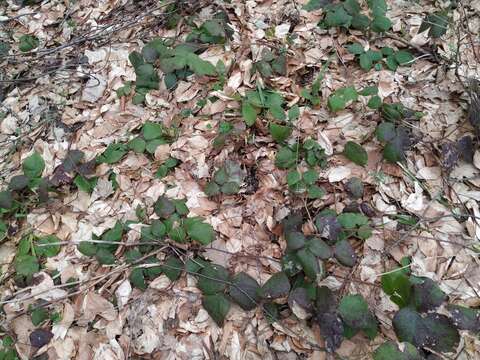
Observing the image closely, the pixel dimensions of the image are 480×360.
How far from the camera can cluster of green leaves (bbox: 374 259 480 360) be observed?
134 centimetres

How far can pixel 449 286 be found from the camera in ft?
5.04

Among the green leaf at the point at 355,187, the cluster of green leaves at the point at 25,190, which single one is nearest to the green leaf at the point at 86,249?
the cluster of green leaves at the point at 25,190

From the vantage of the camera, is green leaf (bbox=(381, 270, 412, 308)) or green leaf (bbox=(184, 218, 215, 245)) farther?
green leaf (bbox=(184, 218, 215, 245))

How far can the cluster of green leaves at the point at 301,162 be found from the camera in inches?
70.6

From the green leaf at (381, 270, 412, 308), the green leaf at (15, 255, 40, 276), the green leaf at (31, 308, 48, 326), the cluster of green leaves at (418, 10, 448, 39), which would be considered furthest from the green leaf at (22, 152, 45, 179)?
the cluster of green leaves at (418, 10, 448, 39)

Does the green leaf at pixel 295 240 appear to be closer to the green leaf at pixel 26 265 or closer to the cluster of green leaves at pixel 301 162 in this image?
the cluster of green leaves at pixel 301 162

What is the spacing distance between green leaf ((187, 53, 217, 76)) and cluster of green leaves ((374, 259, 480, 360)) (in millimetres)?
1411

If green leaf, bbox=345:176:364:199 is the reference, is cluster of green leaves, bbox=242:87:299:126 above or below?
above

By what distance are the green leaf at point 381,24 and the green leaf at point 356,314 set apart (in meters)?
1.39

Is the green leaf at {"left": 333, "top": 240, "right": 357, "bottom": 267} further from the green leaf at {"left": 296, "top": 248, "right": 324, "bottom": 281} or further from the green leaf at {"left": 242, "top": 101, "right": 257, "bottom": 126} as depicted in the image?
the green leaf at {"left": 242, "top": 101, "right": 257, "bottom": 126}

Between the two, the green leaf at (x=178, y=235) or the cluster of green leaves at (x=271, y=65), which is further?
the cluster of green leaves at (x=271, y=65)

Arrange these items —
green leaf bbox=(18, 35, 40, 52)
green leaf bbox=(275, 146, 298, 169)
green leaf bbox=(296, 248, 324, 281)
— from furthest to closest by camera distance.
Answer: green leaf bbox=(18, 35, 40, 52) < green leaf bbox=(275, 146, 298, 169) < green leaf bbox=(296, 248, 324, 281)

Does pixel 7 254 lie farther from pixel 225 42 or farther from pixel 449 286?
pixel 449 286

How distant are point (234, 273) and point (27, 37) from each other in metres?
2.28
